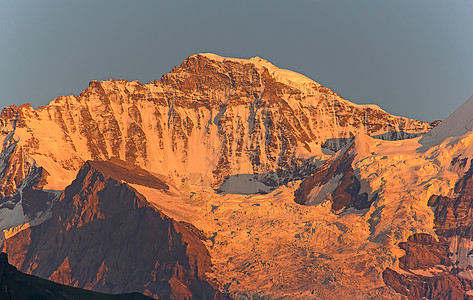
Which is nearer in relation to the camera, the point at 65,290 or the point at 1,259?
the point at 1,259

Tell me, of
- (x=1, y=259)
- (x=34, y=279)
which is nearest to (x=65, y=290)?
(x=34, y=279)

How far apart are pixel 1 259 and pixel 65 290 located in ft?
68.1

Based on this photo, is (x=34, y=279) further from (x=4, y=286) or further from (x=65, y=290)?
(x=4, y=286)

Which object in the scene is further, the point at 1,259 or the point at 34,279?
the point at 34,279

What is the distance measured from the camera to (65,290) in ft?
638

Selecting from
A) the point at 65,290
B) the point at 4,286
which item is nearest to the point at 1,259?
the point at 4,286

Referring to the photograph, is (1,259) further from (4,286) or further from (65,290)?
(65,290)

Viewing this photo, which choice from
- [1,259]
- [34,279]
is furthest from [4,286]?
A: [34,279]

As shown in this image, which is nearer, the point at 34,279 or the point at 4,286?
the point at 4,286

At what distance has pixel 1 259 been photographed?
176375 mm

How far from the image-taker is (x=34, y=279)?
190875mm

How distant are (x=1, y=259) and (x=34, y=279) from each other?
15.5 meters

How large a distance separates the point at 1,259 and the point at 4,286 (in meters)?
6.21
